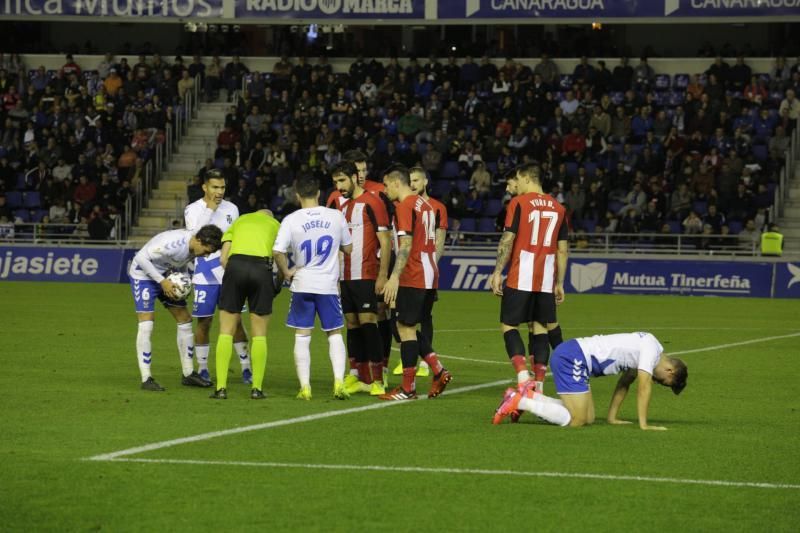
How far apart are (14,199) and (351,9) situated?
34.9 feet

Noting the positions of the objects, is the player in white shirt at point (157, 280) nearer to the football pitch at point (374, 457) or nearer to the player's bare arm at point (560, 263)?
the football pitch at point (374, 457)

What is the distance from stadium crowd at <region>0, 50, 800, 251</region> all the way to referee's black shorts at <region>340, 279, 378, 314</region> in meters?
19.1

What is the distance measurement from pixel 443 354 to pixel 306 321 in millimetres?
5461

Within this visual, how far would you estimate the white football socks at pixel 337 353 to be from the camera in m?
12.9

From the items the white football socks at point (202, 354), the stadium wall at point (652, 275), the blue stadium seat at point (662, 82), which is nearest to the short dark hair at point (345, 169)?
the white football socks at point (202, 354)

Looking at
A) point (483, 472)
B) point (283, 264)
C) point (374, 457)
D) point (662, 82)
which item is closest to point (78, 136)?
point (662, 82)

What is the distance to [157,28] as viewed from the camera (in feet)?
145

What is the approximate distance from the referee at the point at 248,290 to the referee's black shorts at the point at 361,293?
3.22 feet

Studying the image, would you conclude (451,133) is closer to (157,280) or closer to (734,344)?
(734,344)

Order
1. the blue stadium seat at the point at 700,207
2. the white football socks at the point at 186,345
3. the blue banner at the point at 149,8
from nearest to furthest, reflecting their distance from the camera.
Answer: the white football socks at the point at 186,345, the blue stadium seat at the point at 700,207, the blue banner at the point at 149,8

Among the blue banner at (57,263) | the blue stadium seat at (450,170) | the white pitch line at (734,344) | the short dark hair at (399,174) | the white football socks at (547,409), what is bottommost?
the blue banner at (57,263)

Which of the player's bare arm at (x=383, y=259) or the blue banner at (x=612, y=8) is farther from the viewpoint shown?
the blue banner at (x=612, y=8)

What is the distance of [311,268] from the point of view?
12891 millimetres

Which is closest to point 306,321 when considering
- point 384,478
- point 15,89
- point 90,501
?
point 384,478
